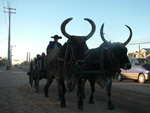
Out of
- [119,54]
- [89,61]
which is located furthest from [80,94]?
[119,54]

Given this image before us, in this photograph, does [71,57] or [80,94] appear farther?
[80,94]

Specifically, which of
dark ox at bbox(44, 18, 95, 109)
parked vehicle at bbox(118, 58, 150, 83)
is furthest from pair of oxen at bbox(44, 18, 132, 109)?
parked vehicle at bbox(118, 58, 150, 83)

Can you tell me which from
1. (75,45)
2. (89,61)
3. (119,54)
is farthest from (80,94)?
(119,54)

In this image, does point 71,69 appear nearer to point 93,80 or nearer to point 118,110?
point 93,80

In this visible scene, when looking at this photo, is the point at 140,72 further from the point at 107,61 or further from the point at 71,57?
the point at 71,57

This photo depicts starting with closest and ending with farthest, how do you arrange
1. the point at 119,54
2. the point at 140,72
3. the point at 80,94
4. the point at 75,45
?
the point at 119,54 < the point at 75,45 < the point at 80,94 < the point at 140,72

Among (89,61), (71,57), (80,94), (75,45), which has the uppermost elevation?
(75,45)

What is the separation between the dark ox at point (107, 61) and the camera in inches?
237

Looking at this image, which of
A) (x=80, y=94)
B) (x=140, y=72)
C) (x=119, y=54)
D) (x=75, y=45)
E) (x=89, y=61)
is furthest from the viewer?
(x=140, y=72)

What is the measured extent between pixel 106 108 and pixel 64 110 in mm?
1438

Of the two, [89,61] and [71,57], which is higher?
[71,57]

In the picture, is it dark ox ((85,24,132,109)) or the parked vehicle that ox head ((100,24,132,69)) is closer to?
dark ox ((85,24,132,109))

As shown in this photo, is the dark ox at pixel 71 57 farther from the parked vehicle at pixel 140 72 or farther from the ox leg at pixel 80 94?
the parked vehicle at pixel 140 72

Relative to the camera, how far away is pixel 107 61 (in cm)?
658
